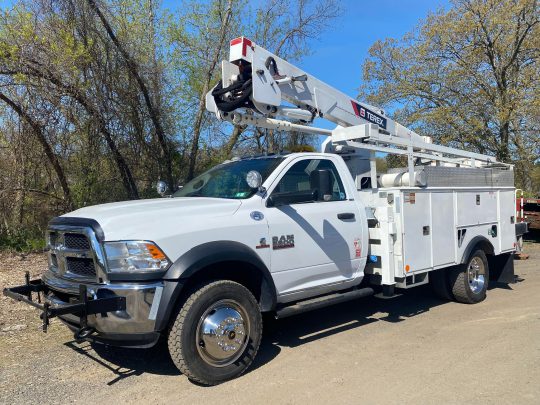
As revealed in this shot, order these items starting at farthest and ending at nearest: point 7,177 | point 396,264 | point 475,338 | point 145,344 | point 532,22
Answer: point 532,22
point 7,177
point 396,264
point 475,338
point 145,344

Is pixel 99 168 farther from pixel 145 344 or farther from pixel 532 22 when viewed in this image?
pixel 532 22

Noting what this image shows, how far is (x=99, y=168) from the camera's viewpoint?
10.7 meters

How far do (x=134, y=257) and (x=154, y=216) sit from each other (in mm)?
417

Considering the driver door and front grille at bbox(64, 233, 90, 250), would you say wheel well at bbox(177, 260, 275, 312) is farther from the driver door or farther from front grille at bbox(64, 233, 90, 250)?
front grille at bbox(64, 233, 90, 250)

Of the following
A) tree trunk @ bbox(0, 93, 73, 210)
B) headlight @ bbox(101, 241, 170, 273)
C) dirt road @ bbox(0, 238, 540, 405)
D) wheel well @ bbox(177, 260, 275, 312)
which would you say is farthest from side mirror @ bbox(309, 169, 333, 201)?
tree trunk @ bbox(0, 93, 73, 210)

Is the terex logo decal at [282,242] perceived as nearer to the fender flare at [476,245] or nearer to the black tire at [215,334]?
the black tire at [215,334]

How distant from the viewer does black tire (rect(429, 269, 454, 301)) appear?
702 centimetres

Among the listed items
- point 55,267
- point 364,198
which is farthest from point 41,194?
point 364,198

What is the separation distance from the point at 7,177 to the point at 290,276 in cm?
773

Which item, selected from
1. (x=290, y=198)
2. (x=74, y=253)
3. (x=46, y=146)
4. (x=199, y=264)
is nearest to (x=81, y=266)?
(x=74, y=253)

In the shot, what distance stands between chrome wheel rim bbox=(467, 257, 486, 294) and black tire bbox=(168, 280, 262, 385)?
13.5ft

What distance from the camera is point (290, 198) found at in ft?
16.4

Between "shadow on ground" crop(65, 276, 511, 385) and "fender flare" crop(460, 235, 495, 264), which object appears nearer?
"shadow on ground" crop(65, 276, 511, 385)

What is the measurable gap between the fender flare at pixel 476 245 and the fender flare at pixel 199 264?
141 inches
